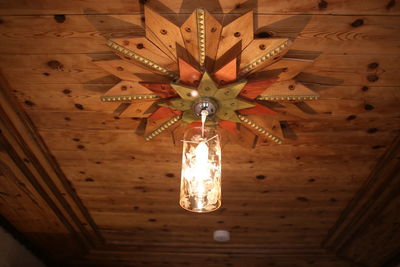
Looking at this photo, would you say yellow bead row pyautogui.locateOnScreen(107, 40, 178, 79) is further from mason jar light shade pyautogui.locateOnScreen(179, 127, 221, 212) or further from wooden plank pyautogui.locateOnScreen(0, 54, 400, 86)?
mason jar light shade pyautogui.locateOnScreen(179, 127, 221, 212)

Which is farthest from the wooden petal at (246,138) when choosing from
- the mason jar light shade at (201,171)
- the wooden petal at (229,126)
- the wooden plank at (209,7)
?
the wooden plank at (209,7)

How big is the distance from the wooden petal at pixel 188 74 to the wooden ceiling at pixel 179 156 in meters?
0.16

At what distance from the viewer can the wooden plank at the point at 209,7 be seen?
126 cm

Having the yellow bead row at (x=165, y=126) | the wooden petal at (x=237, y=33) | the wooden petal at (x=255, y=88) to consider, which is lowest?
the wooden petal at (x=255, y=88)

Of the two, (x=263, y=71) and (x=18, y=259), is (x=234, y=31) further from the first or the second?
(x=18, y=259)

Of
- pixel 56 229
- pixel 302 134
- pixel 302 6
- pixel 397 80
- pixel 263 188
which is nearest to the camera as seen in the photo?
pixel 302 6

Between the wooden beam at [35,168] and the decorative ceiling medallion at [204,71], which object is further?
the wooden beam at [35,168]

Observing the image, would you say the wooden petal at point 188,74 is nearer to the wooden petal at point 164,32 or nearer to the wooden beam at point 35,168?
the wooden petal at point 164,32

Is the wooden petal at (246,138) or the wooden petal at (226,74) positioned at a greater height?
the wooden petal at (246,138)

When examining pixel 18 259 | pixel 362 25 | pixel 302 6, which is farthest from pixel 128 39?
pixel 18 259

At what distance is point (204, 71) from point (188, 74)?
0.06 meters

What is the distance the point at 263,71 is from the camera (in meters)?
1.41

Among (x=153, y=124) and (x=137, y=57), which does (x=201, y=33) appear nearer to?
(x=137, y=57)

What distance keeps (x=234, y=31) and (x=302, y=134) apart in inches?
28.6
